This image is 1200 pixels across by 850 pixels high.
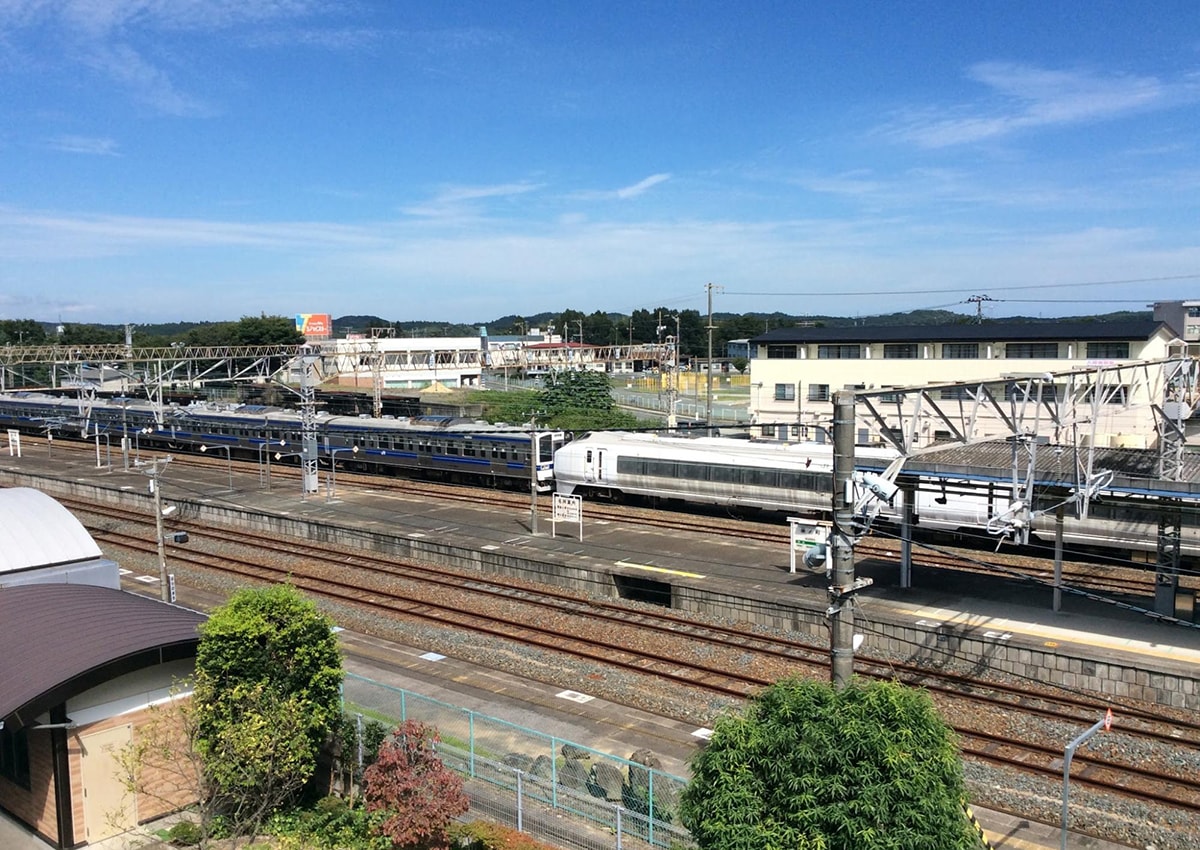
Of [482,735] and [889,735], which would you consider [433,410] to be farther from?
[889,735]

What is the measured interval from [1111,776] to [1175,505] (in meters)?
6.13

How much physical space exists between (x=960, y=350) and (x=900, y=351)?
9.27 feet

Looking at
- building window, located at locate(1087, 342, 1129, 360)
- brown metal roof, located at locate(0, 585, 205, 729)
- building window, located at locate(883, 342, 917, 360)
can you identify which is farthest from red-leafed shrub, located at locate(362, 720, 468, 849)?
building window, located at locate(883, 342, 917, 360)

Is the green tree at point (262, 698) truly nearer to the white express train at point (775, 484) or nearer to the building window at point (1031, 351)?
the white express train at point (775, 484)

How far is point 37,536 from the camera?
17.5 m

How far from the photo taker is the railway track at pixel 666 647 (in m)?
14.0

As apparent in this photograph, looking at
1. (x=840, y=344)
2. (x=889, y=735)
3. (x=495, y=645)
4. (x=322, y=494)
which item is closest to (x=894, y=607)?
(x=495, y=645)

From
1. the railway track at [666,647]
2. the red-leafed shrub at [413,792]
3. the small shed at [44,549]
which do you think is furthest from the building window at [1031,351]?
the red-leafed shrub at [413,792]

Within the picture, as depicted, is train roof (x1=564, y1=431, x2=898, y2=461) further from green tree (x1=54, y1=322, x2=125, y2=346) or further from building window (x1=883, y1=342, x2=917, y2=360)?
green tree (x1=54, y1=322, x2=125, y2=346)

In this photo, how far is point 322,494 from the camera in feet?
125

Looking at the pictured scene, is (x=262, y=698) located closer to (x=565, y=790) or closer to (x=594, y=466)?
(x=565, y=790)

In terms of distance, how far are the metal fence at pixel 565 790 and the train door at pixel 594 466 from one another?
66.2 feet

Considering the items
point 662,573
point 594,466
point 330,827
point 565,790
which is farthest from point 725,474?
point 330,827

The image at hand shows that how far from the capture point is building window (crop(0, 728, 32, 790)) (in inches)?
492
